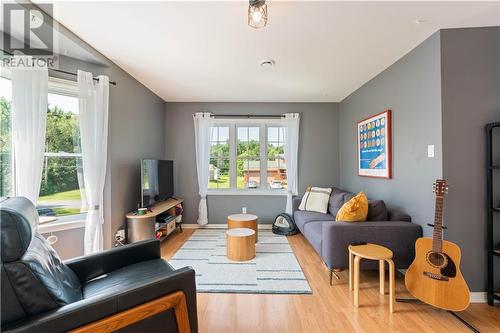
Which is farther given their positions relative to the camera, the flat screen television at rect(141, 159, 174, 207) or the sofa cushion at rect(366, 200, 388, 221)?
the flat screen television at rect(141, 159, 174, 207)

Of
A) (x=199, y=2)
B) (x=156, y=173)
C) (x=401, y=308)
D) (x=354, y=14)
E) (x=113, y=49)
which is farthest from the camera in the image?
(x=156, y=173)

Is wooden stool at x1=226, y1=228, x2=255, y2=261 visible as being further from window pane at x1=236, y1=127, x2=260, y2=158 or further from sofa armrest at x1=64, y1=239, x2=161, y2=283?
window pane at x1=236, y1=127, x2=260, y2=158

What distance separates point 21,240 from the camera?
967mm

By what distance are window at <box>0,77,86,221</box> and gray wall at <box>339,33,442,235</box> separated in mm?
3460

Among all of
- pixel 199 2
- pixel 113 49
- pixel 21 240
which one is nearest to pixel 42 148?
pixel 113 49

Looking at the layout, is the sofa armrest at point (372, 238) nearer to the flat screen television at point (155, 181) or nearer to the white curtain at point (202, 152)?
→ the flat screen television at point (155, 181)

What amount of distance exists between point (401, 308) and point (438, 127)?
5.28 feet

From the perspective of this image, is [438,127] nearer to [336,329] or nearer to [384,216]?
[384,216]

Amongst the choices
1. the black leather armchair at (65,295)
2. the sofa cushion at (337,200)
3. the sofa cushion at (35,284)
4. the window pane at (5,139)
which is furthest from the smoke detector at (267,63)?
the sofa cushion at (35,284)

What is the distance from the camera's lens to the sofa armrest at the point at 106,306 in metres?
0.89

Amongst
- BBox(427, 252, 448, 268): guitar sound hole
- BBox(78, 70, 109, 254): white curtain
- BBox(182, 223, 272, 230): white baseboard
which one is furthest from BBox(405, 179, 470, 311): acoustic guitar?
BBox(78, 70, 109, 254): white curtain

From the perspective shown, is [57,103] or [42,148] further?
[57,103]

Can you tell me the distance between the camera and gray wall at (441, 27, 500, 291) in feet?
6.33

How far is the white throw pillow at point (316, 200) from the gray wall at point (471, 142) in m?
1.73
